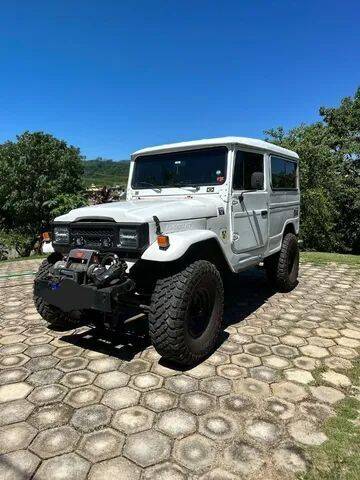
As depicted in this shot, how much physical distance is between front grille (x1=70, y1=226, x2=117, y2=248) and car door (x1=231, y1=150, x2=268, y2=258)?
64.4 inches

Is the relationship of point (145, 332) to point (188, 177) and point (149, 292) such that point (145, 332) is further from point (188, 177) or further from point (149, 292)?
point (188, 177)

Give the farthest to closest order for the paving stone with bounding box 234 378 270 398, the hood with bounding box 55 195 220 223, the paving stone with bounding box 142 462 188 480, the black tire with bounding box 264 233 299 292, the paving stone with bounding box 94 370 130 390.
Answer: the black tire with bounding box 264 233 299 292 → the hood with bounding box 55 195 220 223 → the paving stone with bounding box 94 370 130 390 → the paving stone with bounding box 234 378 270 398 → the paving stone with bounding box 142 462 188 480

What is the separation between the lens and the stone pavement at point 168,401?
2354mm

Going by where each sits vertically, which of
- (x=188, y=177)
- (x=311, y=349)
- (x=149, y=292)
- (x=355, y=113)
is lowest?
(x=311, y=349)

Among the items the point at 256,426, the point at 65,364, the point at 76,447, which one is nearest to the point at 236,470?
the point at 256,426

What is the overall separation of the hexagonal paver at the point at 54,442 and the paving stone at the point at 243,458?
1040mm

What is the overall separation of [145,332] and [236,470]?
7.67ft

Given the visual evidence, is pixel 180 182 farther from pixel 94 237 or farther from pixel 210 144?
pixel 94 237

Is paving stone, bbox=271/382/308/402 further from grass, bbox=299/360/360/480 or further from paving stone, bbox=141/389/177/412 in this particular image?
paving stone, bbox=141/389/177/412

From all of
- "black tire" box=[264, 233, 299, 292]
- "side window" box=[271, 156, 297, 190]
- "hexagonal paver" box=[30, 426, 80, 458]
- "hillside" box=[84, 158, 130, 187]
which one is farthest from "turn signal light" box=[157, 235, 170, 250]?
"hillside" box=[84, 158, 130, 187]

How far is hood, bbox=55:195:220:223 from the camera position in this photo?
360 cm

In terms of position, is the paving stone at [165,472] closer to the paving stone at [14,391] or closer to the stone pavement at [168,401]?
the stone pavement at [168,401]

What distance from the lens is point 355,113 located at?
2366 cm

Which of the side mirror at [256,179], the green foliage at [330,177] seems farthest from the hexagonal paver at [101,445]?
the green foliage at [330,177]
